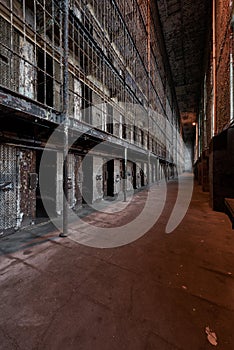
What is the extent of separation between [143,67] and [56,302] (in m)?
10.6

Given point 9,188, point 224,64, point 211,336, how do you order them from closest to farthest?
1. point 211,336
2. point 9,188
3. point 224,64

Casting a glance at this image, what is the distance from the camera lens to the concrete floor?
1.19 metres

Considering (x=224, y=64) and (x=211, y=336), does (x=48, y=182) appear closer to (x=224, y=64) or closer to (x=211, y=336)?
(x=211, y=336)

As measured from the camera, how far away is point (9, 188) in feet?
10.4

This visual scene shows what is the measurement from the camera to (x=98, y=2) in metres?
5.90

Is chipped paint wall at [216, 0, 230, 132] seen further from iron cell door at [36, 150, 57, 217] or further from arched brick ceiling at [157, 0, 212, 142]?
arched brick ceiling at [157, 0, 212, 142]

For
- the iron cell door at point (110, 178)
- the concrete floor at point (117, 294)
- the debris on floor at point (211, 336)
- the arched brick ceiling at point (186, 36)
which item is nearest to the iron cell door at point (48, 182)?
the concrete floor at point (117, 294)

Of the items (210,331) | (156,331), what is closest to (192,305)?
(210,331)

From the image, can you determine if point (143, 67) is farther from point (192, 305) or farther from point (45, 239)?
Result: point (192, 305)

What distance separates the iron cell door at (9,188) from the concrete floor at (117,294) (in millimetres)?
484

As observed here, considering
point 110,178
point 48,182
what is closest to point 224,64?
point 110,178

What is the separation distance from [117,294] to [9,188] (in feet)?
9.05

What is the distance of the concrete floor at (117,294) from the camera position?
119cm

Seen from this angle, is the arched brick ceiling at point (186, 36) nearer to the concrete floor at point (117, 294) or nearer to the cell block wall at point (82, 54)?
the cell block wall at point (82, 54)
